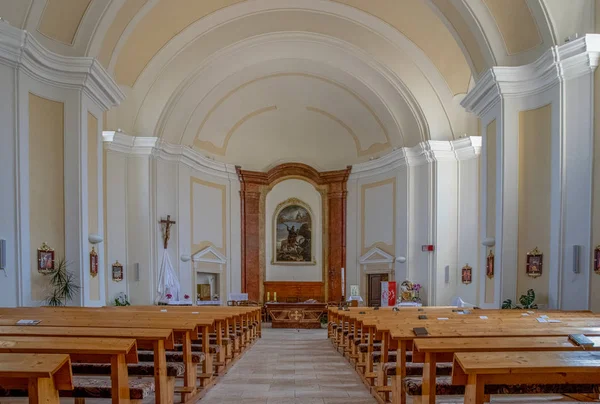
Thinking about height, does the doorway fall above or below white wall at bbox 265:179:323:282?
below

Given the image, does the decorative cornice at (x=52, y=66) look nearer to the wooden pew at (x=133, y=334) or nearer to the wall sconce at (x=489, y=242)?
the wooden pew at (x=133, y=334)

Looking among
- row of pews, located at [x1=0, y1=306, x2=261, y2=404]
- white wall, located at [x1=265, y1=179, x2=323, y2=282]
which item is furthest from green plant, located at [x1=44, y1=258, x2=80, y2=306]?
white wall, located at [x1=265, y1=179, x2=323, y2=282]

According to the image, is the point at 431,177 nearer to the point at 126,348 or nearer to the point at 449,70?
the point at 449,70

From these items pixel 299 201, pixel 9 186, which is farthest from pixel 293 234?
pixel 9 186

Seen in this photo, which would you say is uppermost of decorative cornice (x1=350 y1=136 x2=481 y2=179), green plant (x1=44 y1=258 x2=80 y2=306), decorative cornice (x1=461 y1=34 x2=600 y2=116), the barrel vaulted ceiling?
the barrel vaulted ceiling

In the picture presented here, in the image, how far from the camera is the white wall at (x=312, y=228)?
65.6ft

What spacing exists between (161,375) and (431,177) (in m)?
11.8

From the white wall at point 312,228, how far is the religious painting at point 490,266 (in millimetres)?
9811

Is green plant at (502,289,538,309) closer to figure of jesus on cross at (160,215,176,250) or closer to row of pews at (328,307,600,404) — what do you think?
row of pews at (328,307,600,404)

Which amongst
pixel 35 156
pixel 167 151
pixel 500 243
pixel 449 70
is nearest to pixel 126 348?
pixel 35 156

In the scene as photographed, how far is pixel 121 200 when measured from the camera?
44.7ft

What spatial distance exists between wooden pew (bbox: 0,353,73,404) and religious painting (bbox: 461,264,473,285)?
12.8m

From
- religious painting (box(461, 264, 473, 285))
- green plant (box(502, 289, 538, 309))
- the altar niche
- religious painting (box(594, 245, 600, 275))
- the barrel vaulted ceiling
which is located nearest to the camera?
religious painting (box(594, 245, 600, 275))

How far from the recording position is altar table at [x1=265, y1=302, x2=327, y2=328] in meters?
16.0
